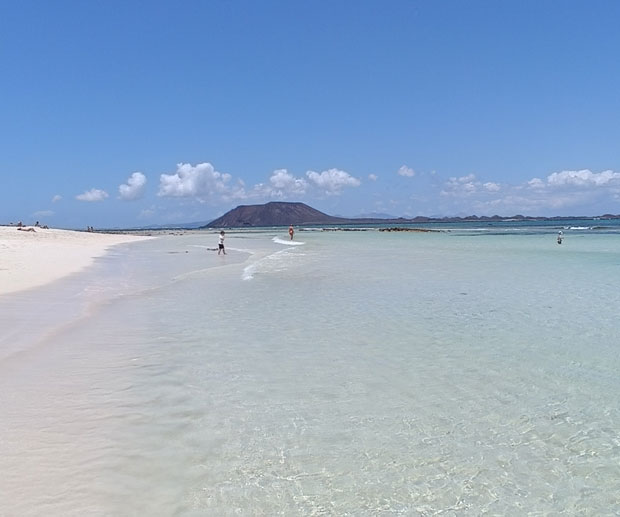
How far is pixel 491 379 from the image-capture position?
24.0ft

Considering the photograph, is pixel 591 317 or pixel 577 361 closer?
pixel 577 361

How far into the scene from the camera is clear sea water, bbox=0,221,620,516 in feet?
13.9

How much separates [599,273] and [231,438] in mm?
21208

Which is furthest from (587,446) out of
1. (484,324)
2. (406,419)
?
(484,324)

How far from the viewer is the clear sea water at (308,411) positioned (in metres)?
4.23

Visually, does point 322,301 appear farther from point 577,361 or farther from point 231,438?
point 231,438

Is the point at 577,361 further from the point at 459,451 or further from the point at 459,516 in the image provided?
the point at 459,516

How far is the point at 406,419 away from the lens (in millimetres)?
5812

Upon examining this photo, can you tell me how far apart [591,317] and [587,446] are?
304 inches

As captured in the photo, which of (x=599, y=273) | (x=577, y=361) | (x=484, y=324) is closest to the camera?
(x=577, y=361)

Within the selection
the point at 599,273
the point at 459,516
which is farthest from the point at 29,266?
the point at 599,273

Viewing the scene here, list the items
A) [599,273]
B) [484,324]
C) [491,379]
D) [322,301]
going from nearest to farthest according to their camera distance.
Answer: [491,379]
[484,324]
[322,301]
[599,273]

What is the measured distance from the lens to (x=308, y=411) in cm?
607

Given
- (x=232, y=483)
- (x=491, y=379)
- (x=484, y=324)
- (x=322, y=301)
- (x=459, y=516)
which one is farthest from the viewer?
(x=322, y=301)
